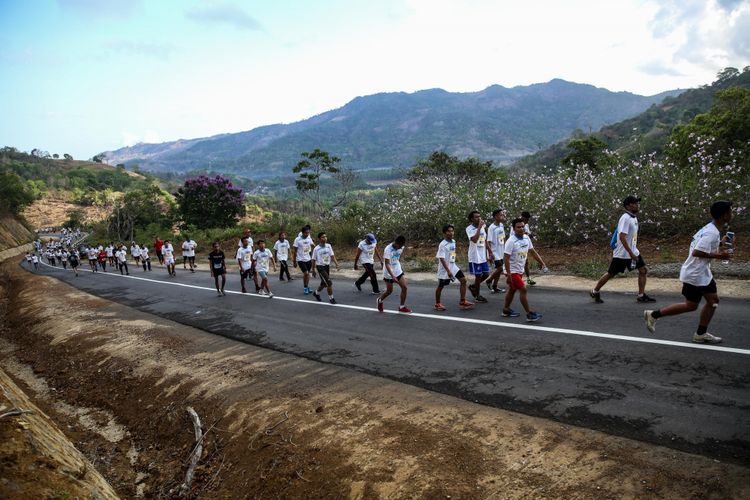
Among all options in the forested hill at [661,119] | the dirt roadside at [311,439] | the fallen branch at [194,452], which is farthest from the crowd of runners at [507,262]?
the forested hill at [661,119]

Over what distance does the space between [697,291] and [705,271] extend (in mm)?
263

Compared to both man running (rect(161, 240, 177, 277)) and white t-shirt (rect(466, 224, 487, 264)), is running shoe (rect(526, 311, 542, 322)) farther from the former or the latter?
man running (rect(161, 240, 177, 277))

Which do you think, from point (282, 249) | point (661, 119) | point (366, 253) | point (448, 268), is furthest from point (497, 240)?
point (661, 119)

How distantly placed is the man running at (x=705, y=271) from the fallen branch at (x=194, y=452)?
6.13 meters

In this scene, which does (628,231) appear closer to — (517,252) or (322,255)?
(517,252)

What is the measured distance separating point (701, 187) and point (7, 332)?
2142 cm

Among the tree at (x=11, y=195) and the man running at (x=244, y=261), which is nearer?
the man running at (x=244, y=261)

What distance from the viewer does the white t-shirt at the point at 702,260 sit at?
556cm

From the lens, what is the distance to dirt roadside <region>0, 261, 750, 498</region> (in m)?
3.59

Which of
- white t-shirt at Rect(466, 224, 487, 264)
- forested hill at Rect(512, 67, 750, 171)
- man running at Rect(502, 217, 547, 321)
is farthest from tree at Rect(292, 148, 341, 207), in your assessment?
forested hill at Rect(512, 67, 750, 171)

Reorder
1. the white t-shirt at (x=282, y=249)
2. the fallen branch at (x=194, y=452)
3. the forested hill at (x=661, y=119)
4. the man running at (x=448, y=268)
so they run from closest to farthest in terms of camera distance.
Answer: the fallen branch at (x=194, y=452) < the man running at (x=448, y=268) < the white t-shirt at (x=282, y=249) < the forested hill at (x=661, y=119)

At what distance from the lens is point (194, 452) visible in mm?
5391

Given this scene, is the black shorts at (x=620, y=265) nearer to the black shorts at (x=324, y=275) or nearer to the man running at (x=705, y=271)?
the man running at (x=705, y=271)

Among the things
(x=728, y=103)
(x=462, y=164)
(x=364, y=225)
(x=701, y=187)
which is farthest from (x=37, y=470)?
(x=728, y=103)
